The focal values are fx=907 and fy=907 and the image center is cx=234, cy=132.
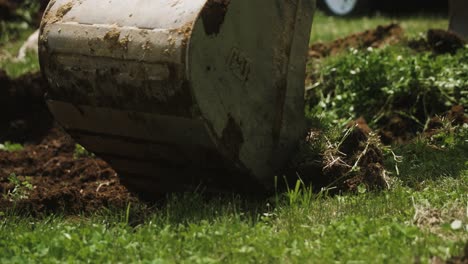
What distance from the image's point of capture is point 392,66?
6.62 m

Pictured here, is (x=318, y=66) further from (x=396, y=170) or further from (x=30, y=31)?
(x=30, y=31)

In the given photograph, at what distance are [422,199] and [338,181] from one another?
0.59 m

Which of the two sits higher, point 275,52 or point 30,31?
point 275,52

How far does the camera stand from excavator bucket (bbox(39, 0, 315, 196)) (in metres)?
4.25

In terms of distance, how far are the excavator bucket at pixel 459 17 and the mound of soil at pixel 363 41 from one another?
0.45 m

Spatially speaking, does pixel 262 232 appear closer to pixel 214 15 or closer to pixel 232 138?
pixel 232 138

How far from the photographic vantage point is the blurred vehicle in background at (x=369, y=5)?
39.0 ft

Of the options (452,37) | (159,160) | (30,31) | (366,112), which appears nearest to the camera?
(159,160)

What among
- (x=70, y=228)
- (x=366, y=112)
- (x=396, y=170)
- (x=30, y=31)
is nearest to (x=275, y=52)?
(x=396, y=170)

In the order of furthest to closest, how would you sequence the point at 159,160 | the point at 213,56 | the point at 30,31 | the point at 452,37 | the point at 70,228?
Answer: the point at 30,31 < the point at 452,37 < the point at 159,160 < the point at 213,56 < the point at 70,228

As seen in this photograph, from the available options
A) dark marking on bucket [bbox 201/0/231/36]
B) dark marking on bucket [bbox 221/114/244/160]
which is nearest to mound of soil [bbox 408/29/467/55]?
dark marking on bucket [bbox 221/114/244/160]

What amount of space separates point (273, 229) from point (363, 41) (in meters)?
3.84

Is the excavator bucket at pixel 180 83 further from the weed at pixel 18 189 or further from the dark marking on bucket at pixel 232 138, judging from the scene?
the weed at pixel 18 189

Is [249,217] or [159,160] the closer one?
[249,217]
